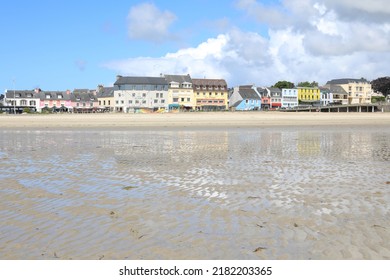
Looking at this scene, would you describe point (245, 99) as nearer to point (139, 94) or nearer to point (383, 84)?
point (139, 94)

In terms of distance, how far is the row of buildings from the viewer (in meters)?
112

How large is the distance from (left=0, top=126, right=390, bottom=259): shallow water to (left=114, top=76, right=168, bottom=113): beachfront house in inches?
3915

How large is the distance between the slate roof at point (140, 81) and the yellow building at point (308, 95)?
51841 millimetres

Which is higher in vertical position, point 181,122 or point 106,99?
point 106,99

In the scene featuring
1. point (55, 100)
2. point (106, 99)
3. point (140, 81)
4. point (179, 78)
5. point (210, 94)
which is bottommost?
point (106, 99)

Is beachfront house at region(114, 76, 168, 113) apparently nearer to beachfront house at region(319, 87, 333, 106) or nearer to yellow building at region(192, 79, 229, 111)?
yellow building at region(192, 79, 229, 111)

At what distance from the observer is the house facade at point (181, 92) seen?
114500 mm

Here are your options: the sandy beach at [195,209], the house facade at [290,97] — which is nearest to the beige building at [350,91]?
the house facade at [290,97]

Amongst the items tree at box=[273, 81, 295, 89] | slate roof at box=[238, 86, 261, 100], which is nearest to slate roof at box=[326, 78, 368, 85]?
tree at box=[273, 81, 295, 89]

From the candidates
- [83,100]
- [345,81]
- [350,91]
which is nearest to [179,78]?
[83,100]

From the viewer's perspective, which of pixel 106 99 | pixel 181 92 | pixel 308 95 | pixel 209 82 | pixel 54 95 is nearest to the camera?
pixel 181 92

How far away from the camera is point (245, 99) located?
398 feet

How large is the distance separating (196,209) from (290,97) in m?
134
